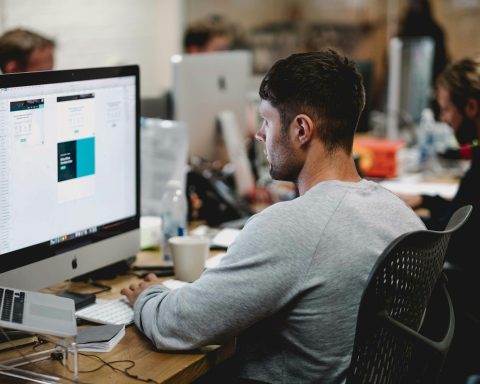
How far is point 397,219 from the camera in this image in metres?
1.53

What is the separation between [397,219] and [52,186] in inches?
30.1

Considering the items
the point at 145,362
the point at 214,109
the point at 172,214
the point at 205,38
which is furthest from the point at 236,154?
the point at 145,362

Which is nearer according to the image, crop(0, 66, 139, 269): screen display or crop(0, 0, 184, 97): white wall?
crop(0, 66, 139, 269): screen display

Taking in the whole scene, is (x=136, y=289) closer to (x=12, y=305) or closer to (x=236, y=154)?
(x=12, y=305)

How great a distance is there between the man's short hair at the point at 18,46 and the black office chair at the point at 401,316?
1.91 m

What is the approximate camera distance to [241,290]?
1419 millimetres

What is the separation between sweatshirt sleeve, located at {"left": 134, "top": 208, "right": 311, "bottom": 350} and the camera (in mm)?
1410

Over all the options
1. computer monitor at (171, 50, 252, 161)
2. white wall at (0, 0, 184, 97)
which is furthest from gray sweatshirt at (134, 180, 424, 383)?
white wall at (0, 0, 184, 97)

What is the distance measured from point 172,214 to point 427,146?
2.05 m

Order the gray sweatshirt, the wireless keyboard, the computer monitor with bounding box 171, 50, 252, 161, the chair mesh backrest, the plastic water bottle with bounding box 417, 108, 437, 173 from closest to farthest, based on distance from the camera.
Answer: the chair mesh backrest, the gray sweatshirt, the wireless keyboard, the computer monitor with bounding box 171, 50, 252, 161, the plastic water bottle with bounding box 417, 108, 437, 173

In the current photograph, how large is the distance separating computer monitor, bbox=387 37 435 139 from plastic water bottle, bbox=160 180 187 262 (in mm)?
2216

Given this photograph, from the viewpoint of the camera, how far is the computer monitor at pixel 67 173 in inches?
63.1

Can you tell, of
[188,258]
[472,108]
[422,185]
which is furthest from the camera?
[422,185]

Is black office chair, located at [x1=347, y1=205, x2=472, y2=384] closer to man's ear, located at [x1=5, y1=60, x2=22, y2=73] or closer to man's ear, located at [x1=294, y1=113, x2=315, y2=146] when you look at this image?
man's ear, located at [x1=294, y1=113, x2=315, y2=146]
